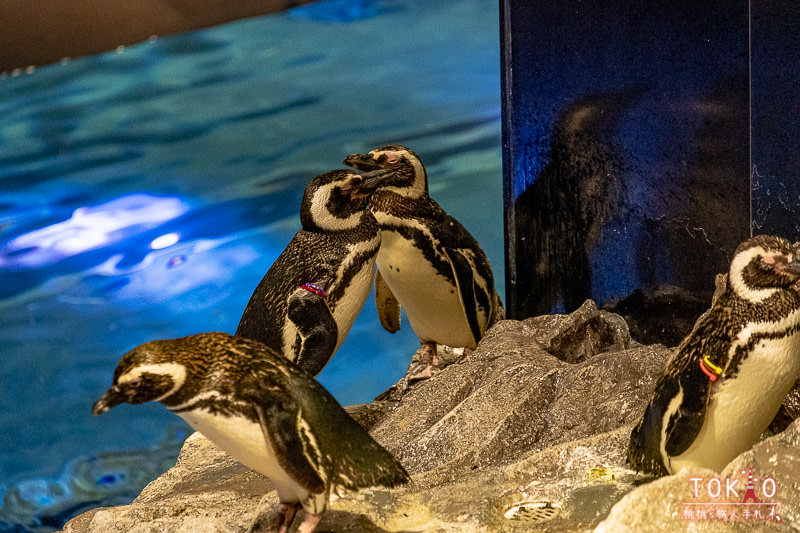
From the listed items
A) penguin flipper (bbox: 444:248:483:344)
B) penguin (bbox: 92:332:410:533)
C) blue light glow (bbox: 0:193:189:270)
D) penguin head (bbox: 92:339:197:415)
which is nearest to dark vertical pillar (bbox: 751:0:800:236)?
penguin flipper (bbox: 444:248:483:344)

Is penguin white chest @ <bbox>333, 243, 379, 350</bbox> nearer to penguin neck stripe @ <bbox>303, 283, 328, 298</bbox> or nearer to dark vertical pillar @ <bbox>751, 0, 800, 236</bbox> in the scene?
penguin neck stripe @ <bbox>303, 283, 328, 298</bbox>

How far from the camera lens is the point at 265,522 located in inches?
76.3

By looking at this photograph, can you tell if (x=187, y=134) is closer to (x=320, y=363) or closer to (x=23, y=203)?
(x=23, y=203)

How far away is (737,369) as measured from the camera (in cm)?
185

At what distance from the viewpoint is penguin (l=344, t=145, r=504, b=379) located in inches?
120

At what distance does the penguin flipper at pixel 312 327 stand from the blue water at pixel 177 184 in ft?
9.94

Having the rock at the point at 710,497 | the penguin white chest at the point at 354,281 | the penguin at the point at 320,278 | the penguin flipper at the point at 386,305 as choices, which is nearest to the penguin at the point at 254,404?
the rock at the point at 710,497

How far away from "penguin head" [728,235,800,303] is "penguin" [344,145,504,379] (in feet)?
4.25

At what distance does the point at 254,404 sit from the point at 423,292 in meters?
1.50

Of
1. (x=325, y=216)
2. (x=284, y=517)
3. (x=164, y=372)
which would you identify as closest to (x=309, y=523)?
(x=284, y=517)

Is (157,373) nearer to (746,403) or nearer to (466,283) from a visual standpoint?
(746,403)

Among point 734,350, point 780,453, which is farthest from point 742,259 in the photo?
point 780,453

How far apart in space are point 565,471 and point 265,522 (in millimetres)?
624

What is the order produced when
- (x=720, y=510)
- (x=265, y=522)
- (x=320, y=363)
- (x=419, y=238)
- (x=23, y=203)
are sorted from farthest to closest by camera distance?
(x=23, y=203), (x=419, y=238), (x=320, y=363), (x=265, y=522), (x=720, y=510)
